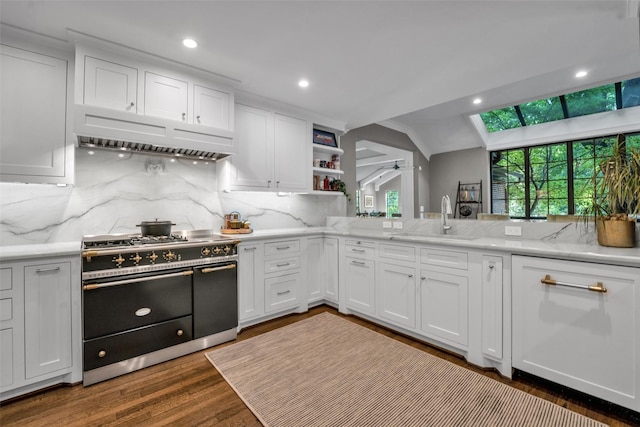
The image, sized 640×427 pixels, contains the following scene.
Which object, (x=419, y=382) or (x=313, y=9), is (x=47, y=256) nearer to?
(x=313, y=9)

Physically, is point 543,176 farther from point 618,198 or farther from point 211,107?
point 211,107

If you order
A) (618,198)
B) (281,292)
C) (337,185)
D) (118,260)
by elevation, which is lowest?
(281,292)

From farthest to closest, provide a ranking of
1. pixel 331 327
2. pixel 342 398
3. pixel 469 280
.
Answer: pixel 331 327 < pixel 469 280 < pixel 342 398

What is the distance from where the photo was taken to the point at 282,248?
117 inches

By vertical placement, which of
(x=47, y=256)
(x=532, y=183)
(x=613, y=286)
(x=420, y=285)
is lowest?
(x=420, y=285)

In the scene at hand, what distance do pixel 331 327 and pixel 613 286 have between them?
2.08 meters

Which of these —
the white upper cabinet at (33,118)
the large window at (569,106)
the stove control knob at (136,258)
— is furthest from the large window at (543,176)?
the white upper cabinet at (33,118)

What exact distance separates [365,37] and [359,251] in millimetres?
1925

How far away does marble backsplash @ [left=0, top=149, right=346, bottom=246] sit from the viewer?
215 cm

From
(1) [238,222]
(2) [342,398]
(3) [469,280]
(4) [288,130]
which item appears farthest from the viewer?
(4) [288,130]

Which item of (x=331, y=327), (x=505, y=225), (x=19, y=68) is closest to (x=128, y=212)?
(x=19, y=68)

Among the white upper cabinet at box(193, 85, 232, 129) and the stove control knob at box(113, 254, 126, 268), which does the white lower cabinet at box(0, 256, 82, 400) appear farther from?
the white upper cabinet at box(193, 85, 232, 129)

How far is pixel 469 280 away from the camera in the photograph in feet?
6.90

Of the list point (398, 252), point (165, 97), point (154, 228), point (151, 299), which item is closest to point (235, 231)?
point (154, 228)
